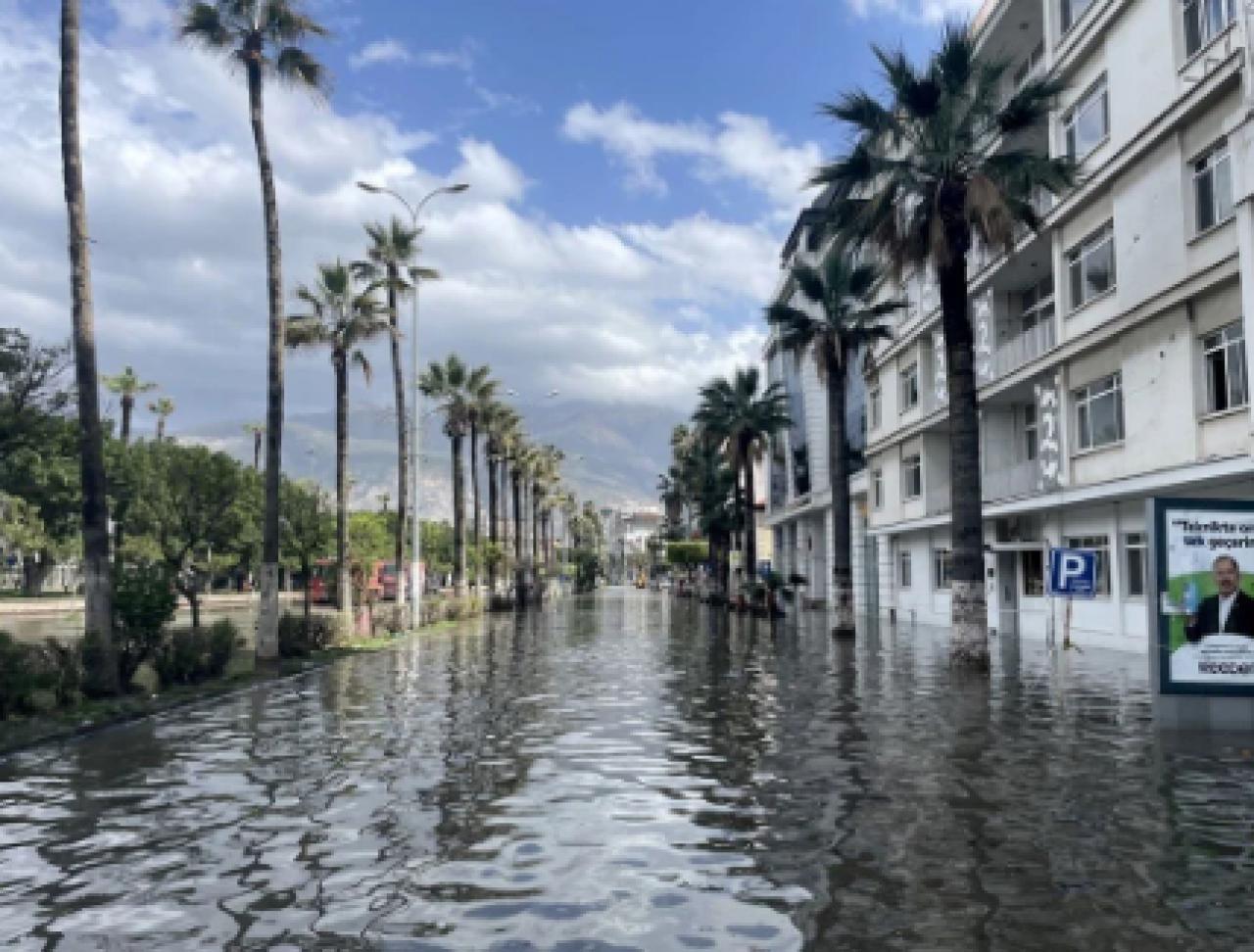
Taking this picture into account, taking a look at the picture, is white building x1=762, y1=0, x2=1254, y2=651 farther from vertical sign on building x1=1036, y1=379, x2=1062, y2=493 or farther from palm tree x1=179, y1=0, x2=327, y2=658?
palm tree x1=179, y1=0, x2=327, y2=658

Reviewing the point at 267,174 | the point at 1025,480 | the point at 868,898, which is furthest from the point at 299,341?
the point at 868,898

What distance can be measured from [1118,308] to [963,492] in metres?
6.68

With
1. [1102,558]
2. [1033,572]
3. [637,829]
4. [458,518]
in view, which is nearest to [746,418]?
[458,518]

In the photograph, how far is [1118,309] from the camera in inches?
931

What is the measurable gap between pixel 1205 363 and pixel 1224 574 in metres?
10.4

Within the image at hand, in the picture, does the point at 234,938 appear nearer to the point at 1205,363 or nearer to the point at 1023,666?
the point at 1023,666

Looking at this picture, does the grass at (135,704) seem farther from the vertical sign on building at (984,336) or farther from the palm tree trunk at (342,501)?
the vertical sign on building at (984,336)

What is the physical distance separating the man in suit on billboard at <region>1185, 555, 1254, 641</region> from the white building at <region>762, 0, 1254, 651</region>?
6.47m

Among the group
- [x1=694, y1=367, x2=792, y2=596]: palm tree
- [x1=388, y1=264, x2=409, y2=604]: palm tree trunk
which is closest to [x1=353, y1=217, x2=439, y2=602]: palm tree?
[x1=388, y1=264, x2=409, y2=604]: palm tree trunk

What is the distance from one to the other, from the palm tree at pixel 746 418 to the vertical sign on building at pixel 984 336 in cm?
1669

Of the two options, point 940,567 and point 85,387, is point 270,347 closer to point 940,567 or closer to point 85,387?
point 85,387

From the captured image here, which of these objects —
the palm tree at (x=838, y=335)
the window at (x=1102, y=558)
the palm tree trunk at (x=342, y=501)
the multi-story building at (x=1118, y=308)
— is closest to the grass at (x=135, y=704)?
the palm tree trunk at (x=342, y=501)

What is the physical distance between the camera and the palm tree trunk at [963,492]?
20.0 meters

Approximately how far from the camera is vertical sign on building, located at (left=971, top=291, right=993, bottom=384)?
3300 cm
